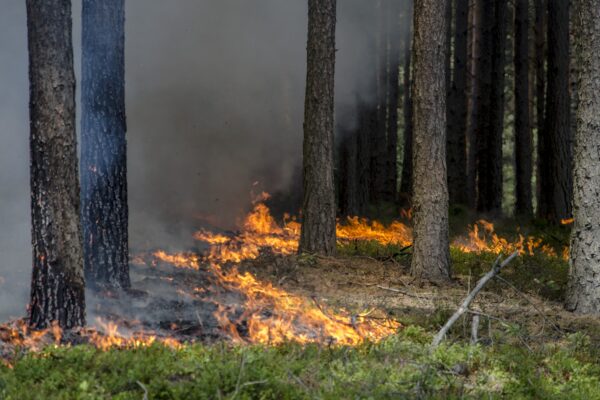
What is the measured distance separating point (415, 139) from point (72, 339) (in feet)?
20.5

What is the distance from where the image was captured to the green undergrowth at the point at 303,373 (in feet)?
16.5

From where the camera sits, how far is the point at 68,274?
680 centimetres

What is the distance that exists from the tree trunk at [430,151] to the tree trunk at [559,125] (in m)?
6.59

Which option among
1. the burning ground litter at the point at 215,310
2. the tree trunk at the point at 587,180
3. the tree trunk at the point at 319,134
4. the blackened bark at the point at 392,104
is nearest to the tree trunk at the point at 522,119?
the blackened bark at the point at 392,104

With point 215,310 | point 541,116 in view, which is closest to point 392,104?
point 541,116

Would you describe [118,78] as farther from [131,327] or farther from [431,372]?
[431,372]

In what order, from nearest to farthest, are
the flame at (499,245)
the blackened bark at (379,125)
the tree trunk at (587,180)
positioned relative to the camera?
the tree trunk at (587,180), the flame at (499,245), the blackened bark at (379,125)

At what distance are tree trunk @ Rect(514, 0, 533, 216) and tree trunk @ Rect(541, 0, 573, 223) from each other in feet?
8.58

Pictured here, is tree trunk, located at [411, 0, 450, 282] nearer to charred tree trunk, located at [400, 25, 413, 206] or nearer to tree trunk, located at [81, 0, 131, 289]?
tree trunk, located at [81, 0, 131, 289]

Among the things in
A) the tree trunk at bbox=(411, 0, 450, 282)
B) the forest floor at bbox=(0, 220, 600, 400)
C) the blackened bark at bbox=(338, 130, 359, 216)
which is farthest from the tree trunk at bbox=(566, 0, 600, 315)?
the blackened bark at bbox=(338, 130, 359, 216)

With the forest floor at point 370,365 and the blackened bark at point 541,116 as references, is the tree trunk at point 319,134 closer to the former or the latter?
Answer: the forest floor at point 370,365

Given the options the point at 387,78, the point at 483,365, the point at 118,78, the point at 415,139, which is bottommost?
the point at 483,365

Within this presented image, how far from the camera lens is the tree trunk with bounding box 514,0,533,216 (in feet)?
63.1

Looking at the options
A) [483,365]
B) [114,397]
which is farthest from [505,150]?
[114,397]
